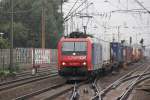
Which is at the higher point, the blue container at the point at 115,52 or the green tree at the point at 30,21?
the green tree at the point at 30,21

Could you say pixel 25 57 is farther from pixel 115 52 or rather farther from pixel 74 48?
pixel 74 48

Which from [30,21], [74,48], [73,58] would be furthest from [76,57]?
[30,21]

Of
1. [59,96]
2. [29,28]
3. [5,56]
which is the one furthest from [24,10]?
[59,96]

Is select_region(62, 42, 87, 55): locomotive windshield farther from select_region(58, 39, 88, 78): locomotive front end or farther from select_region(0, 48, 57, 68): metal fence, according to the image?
select_region(0, 48, 57, 68): metal fence

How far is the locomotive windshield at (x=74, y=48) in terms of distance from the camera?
88.2ft

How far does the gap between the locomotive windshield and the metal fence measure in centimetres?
1562

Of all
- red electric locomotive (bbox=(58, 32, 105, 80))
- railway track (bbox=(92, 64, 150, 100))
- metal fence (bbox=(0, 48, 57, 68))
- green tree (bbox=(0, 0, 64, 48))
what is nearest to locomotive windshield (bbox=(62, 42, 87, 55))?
red electric locomotive (bbox=(58, 32, 105, 80))

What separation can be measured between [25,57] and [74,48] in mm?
23918

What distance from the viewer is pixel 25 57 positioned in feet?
165

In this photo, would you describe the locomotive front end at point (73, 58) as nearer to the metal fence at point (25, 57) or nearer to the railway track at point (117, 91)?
the railway track at point (117, 91)

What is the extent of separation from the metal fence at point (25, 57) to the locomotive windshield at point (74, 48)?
51.2 ft

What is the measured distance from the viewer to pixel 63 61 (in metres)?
26.7

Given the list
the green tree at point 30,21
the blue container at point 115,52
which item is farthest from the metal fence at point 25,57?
the green tree at point 30,21

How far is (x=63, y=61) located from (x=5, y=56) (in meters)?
18.1
